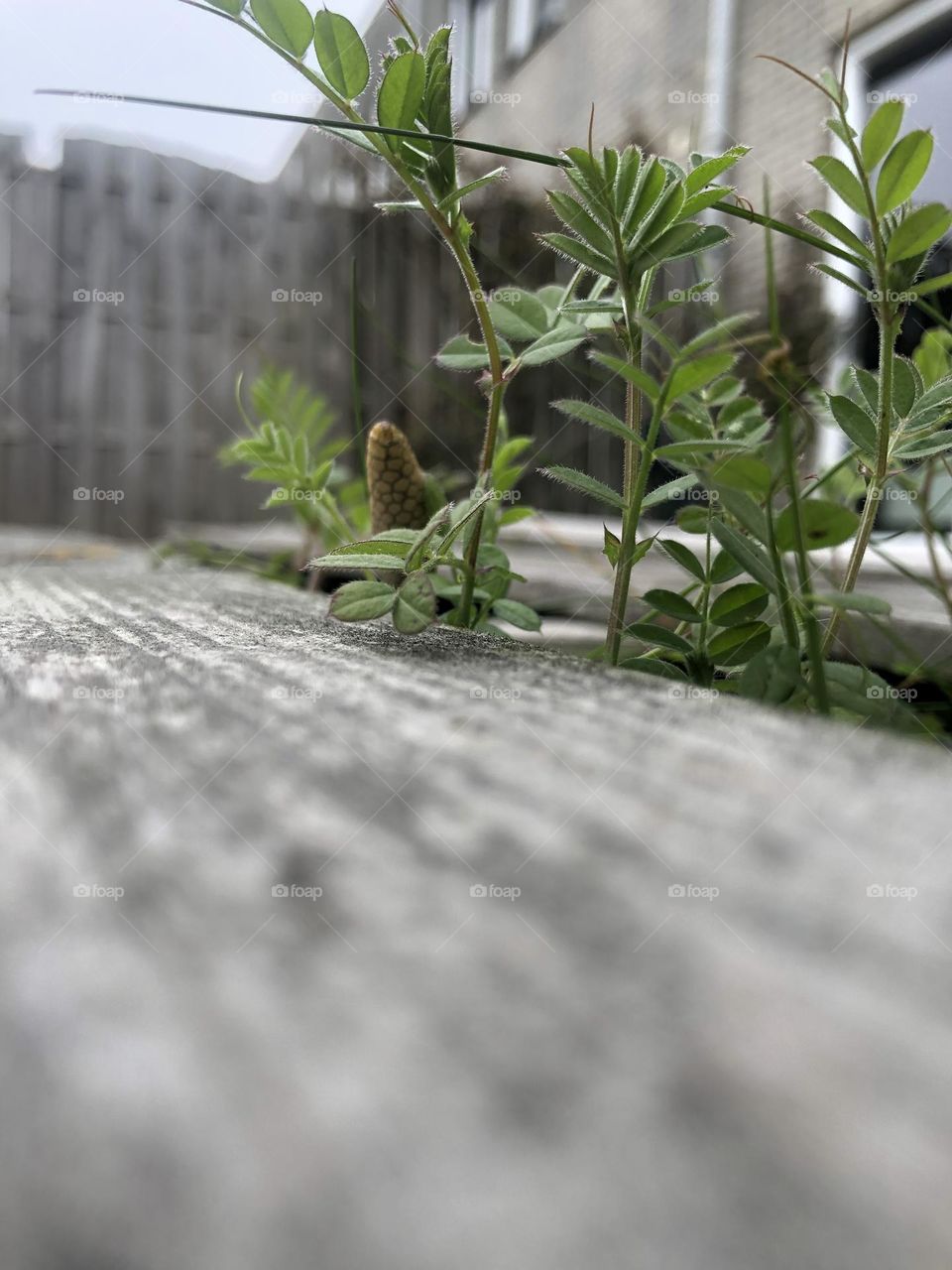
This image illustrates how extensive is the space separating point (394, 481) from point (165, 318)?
4210 mm

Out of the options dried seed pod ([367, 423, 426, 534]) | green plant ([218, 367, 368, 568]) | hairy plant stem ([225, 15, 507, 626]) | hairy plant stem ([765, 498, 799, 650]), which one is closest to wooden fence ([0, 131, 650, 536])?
green plant ([218, 367, 368, 568])

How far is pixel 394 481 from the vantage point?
540 mm

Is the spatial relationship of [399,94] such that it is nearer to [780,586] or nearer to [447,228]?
[447,228]

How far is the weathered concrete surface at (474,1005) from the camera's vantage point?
85 mm

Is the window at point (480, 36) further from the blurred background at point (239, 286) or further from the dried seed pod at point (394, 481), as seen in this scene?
the dried seed pod at point (394, 481)

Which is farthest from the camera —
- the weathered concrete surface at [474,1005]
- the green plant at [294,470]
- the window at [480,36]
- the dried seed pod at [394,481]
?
the window at [480,36]

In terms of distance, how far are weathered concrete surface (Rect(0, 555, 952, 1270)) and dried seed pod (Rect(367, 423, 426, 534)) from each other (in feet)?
1.14

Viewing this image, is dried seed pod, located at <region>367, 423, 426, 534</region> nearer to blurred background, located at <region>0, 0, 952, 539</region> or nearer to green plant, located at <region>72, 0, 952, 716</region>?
green plant, located at <region>72, 0, 952, 716</region>

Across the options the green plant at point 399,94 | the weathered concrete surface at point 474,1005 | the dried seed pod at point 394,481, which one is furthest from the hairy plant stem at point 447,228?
the weathered concrete surface at point 474,1005

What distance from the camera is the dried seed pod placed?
1.74ft

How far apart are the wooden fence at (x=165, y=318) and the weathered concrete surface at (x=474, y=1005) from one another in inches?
146

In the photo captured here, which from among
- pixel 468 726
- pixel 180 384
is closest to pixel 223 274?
pixel 180 384

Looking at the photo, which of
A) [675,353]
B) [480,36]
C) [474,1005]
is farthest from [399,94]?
[480,36]

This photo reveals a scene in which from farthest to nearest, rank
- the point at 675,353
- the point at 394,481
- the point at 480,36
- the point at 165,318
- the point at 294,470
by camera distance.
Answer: the point at 480,36 < the point at 165,318 < the point at 294,470 < the point at 394,481 < the point at 675,353
